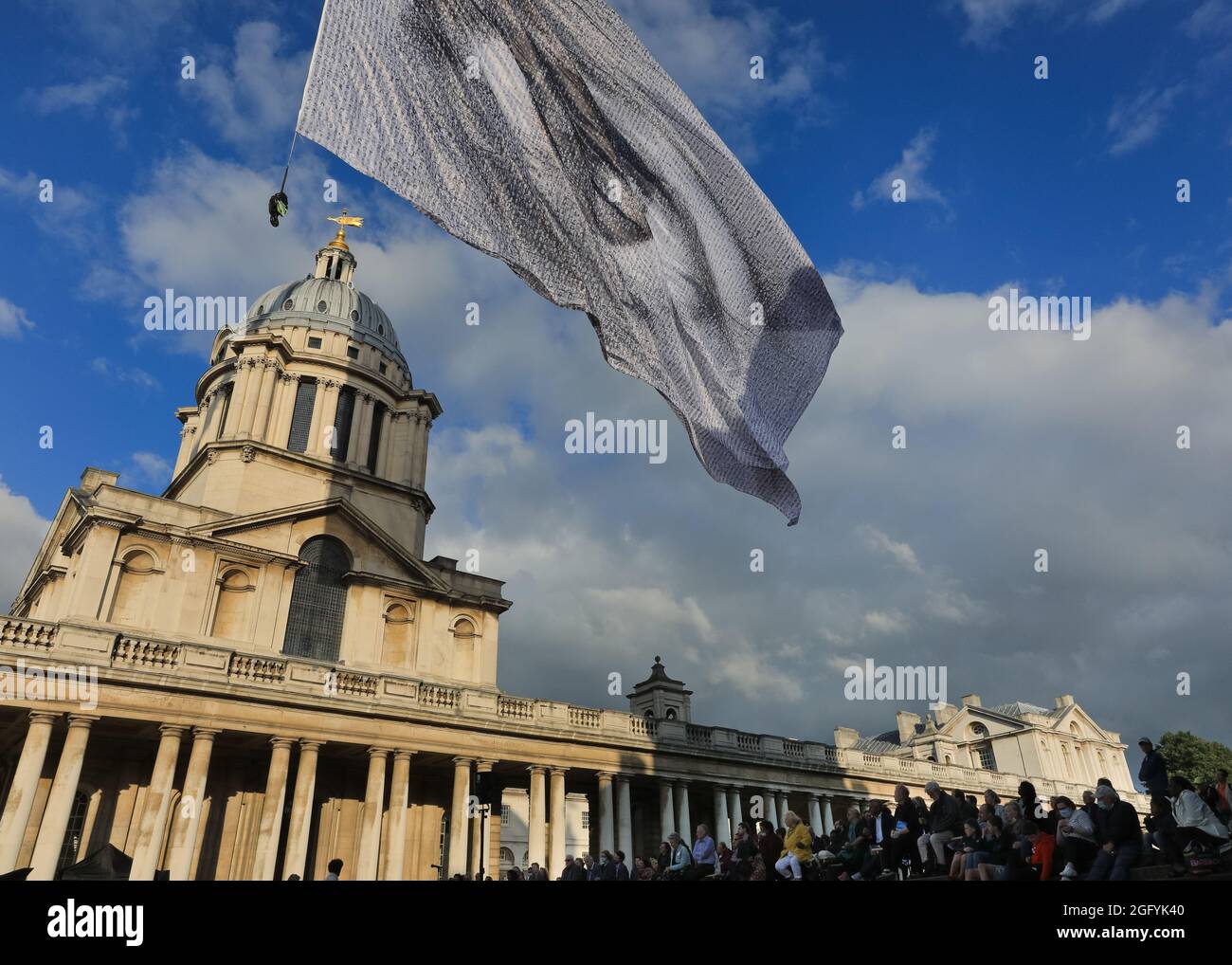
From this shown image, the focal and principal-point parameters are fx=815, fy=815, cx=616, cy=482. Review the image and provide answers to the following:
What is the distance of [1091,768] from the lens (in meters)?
68.4

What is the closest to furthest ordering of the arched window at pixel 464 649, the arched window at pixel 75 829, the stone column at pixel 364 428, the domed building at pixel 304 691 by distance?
the domed building at pixel 304 691 → the arched window at pixel 75 829 → the arched window at pixel 464 649 → the stone column at pixel 364 428

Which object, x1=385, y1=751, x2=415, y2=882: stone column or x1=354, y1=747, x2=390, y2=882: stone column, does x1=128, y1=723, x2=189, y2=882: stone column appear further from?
x1=385, y1=751, x2=415, y2=882: stone column

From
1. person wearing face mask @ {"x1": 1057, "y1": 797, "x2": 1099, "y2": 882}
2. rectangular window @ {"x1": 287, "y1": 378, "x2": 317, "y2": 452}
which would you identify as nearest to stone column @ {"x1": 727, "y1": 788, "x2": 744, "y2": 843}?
rectangular window @ {"x1": 287, "y1": 378, "x2": 317, "y2": 452}

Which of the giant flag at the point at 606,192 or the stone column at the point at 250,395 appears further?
the stone column at the point at 250,395

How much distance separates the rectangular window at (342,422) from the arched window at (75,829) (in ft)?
59.2

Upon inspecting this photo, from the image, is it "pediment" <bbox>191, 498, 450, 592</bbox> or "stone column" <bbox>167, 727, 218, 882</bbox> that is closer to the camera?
"stone column" <bbox>167, 727, 218, 882</bbox>

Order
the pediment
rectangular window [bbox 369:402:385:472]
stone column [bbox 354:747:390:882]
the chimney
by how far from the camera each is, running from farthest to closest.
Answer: the chimney → rectangular window [bbox 369:402:385:472] → the pediment → stone column [bbox 354:747:390:882]

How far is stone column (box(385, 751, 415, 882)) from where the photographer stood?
2738 centimetres

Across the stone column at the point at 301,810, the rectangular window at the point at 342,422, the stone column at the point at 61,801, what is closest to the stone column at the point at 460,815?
the stone column at the point at 301,810

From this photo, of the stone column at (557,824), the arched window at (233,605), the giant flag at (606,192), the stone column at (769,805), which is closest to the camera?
the giant flag at (606,192)

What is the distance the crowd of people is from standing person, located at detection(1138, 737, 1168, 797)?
0.02m

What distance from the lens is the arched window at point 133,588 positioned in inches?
1118

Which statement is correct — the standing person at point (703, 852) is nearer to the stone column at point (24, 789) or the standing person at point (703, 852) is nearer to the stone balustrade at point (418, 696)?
the stone balustrade at point (418, 696)
